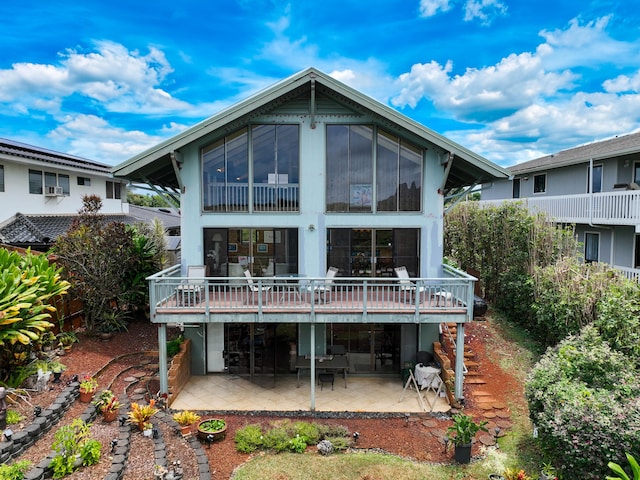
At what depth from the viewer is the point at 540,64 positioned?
52.6 feet

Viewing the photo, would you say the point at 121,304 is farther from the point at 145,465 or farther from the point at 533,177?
the point at 533,177

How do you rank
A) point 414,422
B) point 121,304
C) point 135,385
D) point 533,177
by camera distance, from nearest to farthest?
point 414,422 → point 135,385 → point 121,304 → point 533,177

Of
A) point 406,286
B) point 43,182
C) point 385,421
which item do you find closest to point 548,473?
point 385,421

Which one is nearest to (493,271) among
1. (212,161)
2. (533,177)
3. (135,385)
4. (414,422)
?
(533,177)

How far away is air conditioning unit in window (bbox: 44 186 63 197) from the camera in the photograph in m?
18.8

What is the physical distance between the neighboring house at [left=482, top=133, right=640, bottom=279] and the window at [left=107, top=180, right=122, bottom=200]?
71.4ft

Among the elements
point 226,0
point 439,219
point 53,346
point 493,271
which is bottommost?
point 53,346

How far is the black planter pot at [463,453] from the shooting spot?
833cm

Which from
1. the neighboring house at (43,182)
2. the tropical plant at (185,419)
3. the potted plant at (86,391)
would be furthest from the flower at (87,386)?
the neighboring house at (43,182)

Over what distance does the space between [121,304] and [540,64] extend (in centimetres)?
1896

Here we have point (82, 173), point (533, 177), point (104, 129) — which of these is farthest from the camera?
point (104, 129)

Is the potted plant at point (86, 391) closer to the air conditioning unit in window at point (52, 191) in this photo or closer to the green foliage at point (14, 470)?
the green foliage at point (14, 470)

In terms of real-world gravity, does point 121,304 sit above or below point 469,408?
above

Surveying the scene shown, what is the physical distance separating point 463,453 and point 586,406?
2656 millimetres
